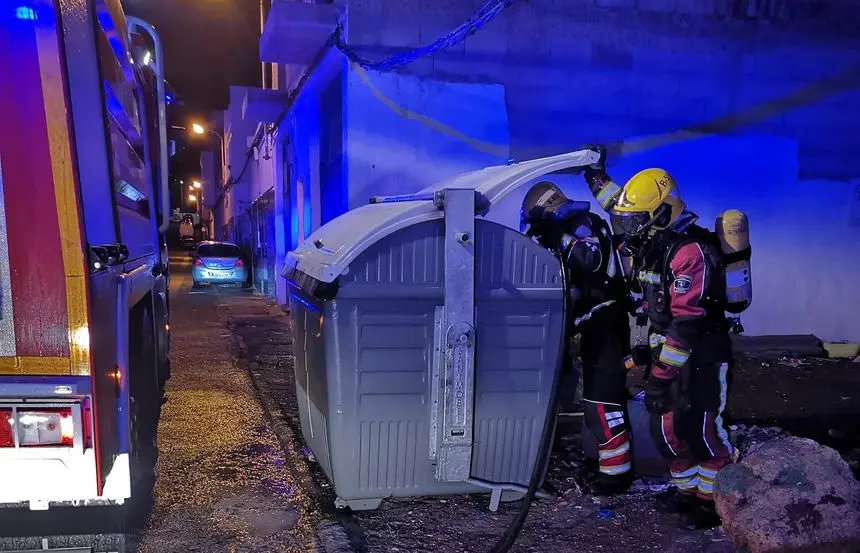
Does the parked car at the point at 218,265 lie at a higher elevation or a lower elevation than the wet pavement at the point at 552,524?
higher

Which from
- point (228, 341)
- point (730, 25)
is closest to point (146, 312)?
point (228, 341)

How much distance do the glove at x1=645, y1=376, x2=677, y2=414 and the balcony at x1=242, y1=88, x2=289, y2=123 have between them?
11.0 metres

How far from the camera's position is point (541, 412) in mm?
3559

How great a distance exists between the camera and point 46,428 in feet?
7.25

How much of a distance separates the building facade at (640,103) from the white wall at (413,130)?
18 mm

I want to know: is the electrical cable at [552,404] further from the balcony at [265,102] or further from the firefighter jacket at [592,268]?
the balcony at [265,102]

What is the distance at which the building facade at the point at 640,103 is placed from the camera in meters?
7.56

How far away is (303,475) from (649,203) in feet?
9.52

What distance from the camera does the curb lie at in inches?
127

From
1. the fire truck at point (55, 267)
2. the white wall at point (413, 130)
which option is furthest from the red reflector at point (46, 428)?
the white wall at point (413, 130)

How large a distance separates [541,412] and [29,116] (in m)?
2.86

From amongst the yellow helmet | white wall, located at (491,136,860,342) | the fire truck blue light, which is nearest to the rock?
the yellow helmet

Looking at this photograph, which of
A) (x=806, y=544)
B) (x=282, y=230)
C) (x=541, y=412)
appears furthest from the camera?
(x=282, y=230)

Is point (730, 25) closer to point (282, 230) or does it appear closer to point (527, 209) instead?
point (527, 209)
